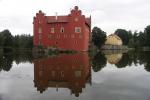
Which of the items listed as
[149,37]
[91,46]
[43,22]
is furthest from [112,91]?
[149,37]

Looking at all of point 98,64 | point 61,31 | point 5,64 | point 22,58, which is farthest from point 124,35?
point 5,64

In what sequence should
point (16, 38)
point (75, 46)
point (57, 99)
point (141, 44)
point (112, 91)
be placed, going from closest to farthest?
point (57, 99) → point (112, 91) → point (75, 46) → point (16, 38) → point (141, 44)

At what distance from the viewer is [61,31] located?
3039 inches

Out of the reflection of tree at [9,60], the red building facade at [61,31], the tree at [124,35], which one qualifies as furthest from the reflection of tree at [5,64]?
the tree at [124,35]

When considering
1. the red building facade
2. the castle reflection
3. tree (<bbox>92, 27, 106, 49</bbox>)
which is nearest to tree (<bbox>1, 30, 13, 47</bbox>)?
the red building facade

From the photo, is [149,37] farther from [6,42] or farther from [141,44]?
[6,42]

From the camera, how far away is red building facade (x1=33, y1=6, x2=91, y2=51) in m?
74.9

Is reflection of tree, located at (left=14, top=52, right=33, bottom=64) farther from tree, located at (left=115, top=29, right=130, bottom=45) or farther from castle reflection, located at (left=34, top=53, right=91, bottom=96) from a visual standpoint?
tree, located at (left=115, top=29, right=130, bottom=45)

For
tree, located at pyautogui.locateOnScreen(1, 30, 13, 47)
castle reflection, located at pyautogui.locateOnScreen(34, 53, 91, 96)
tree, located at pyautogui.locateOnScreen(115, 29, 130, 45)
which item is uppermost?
tree, located at pyautogui.locateOnScreen(115, 29, 130, 45)

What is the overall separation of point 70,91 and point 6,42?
68.8 meters

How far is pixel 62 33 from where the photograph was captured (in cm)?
7700

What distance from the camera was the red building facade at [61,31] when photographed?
7488cm

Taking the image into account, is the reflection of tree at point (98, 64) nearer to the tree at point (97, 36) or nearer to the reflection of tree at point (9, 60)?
the reflection of tree at point (9, 60)

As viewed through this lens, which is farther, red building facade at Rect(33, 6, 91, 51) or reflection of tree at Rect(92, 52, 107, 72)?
red building facade at Rect(33, 6, 91, 51)
